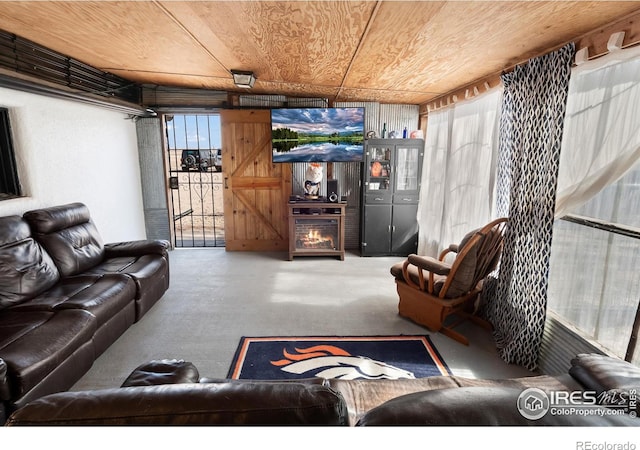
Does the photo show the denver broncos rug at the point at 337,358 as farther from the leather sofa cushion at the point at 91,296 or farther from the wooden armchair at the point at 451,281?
the leather sofa cushion at the point at 91,296

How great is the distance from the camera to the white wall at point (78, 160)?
9.73 ft

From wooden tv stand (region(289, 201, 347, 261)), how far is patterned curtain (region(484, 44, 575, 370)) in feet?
8.36

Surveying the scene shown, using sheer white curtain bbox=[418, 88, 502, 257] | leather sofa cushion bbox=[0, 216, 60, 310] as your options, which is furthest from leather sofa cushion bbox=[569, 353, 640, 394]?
leather sofa cushion bbox=[0, 216, 60, 310]

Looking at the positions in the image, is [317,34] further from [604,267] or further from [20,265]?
[20,265]

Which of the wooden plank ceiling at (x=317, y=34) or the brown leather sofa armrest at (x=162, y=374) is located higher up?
the wooden plank ceiling at (x=317, y=34)

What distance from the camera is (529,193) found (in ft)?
7.93

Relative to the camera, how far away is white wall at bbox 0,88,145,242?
2967 millimetres

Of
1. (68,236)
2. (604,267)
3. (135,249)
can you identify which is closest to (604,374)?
(604,267)

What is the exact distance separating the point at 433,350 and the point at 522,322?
0.69 metres

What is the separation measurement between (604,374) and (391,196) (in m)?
3.82

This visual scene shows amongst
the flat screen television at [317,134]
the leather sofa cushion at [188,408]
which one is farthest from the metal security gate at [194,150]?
the leather sofa cushion at [188,408]

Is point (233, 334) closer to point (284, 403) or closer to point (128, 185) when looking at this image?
point (284, 403)

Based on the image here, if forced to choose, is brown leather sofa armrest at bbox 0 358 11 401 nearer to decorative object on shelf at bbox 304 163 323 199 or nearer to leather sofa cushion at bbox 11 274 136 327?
leather sofa cushion at bbox 11 274 136 327

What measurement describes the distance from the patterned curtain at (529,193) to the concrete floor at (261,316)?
0.28m
